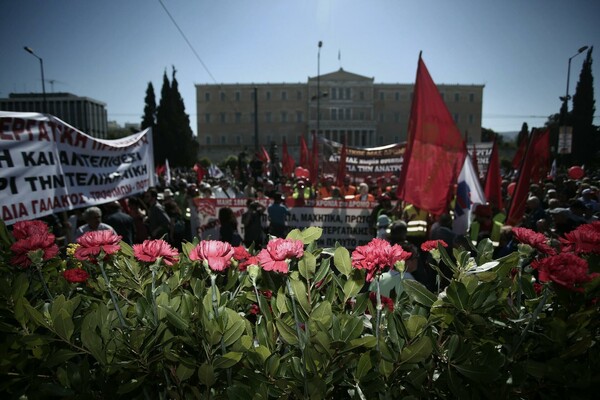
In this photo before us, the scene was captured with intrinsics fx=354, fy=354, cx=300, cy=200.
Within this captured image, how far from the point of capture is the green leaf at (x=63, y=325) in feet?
3.51

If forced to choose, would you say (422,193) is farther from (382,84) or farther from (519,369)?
(382,84)

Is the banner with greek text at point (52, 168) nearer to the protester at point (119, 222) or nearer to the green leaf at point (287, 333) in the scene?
the protester at point (119, 222)

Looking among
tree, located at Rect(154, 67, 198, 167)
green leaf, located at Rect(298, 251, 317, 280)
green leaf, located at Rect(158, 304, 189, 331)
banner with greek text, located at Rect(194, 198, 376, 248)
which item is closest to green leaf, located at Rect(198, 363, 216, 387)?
green leaf, located at Rect(158, 304, 189, 331)

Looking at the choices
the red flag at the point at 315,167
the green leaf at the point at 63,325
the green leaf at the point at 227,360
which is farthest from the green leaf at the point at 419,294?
the red flag at the point at 315,167

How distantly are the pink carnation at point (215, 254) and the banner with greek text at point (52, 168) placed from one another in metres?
2.31

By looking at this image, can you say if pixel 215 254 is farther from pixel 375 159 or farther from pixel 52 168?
pixel 375 159

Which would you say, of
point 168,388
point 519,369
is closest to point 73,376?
point 168,388

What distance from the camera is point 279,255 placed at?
1.08 m

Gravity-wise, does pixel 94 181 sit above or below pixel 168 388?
above

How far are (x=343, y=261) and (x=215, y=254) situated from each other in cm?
43

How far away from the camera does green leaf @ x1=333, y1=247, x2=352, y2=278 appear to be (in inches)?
47.3

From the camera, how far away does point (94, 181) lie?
12.7ft

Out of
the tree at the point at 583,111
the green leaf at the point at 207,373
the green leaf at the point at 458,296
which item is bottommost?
the green leaf at the point at 207,373

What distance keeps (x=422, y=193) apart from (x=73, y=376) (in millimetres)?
4306
